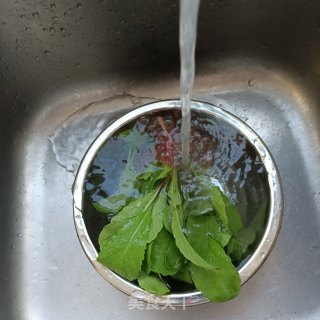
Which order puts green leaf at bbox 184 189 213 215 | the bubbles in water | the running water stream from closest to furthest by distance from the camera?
the running water stream < green leaf at bbox 184 189 213 215 < the bubbles in water

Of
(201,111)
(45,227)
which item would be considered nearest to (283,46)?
(201,111)

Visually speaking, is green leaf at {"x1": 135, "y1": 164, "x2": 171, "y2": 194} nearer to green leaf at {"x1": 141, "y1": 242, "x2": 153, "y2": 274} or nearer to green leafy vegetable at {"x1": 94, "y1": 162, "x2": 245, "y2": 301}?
green leafy vegetable at {"x1": 94, "y1": 162, "x2": 245, "y2": 301}

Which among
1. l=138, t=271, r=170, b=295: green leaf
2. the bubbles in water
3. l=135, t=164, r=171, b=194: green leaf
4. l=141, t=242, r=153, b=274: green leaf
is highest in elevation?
the bubbles in water

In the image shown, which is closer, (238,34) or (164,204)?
(164,204)

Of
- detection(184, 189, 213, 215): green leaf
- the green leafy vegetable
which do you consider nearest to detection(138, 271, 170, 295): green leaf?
the green leafy vegetable

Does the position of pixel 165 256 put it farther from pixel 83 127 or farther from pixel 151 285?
pixel 83 127

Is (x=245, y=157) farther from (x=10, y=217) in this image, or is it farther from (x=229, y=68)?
(x=10, y=217)
